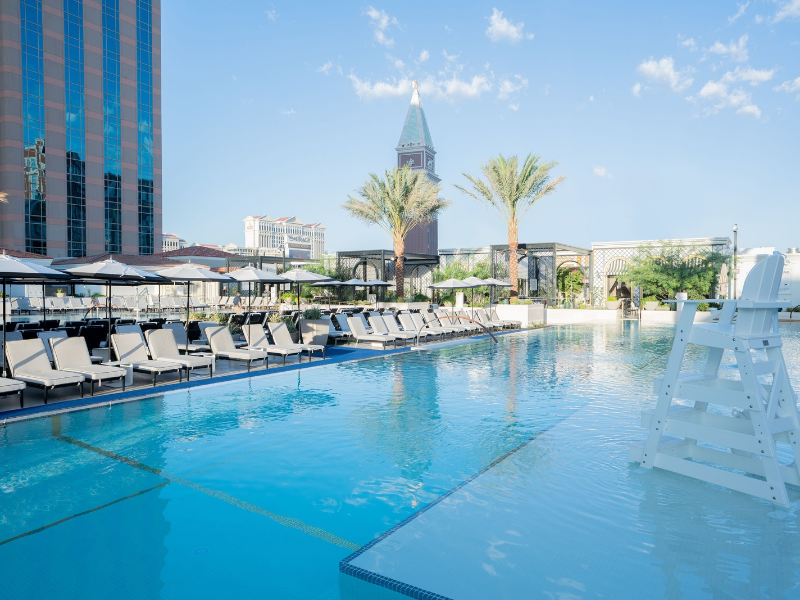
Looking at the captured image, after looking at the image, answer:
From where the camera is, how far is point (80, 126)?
42188 mm

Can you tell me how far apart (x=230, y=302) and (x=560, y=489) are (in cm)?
2695

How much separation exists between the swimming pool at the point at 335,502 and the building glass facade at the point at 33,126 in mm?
39625

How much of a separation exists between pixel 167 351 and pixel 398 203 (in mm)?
17548

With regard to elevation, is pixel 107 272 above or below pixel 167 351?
above

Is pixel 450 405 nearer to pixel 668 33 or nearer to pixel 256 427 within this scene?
pixel 256 427

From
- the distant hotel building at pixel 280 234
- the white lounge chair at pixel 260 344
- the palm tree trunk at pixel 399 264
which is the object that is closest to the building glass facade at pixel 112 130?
the palm tree trunk at pixel 399 264

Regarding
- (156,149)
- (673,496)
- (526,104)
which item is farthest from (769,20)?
(156,149)

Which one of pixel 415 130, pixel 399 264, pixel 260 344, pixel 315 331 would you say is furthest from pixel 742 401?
pixel 415 130

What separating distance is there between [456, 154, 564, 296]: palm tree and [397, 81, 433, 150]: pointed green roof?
24.2 metres

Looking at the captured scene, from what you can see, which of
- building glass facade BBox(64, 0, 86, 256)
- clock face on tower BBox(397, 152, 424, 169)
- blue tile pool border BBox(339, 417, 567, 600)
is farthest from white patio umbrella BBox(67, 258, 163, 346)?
clock face on tower BBox(397, 152, 424, 169)

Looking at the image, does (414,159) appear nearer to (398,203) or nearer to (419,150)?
(419,150)

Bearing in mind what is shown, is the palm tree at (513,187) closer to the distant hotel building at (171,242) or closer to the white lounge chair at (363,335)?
the white lounge chair at (363,335)

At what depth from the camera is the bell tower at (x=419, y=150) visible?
1889 inches

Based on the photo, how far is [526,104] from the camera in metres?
32.5
